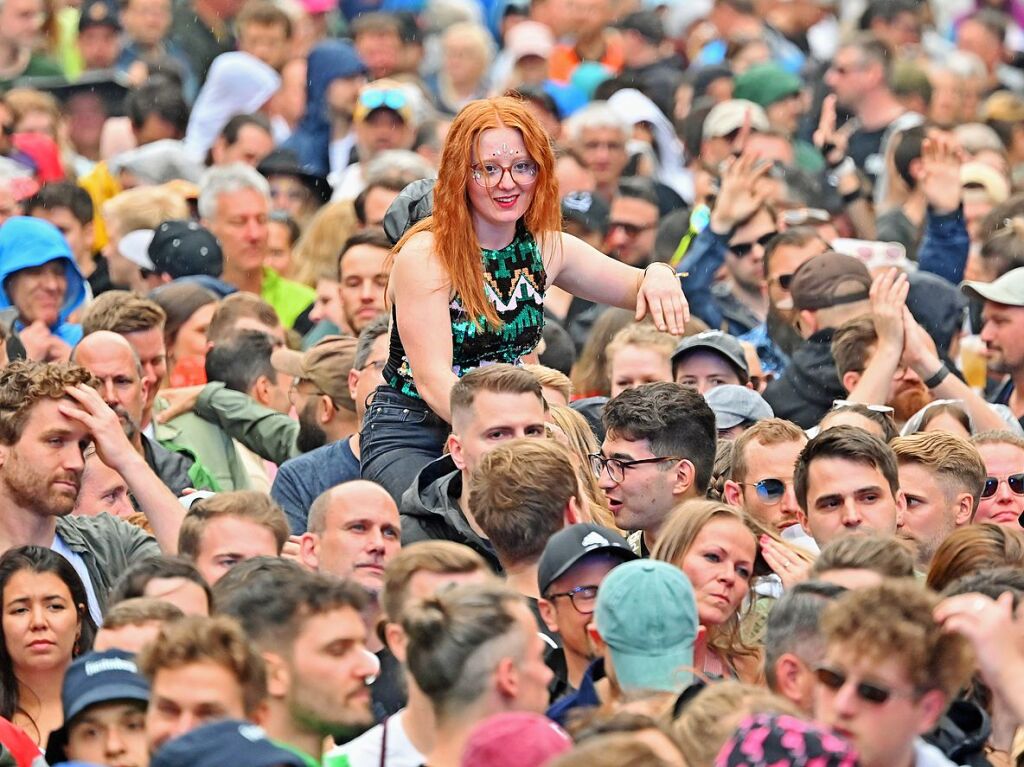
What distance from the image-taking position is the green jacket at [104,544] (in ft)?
24.3

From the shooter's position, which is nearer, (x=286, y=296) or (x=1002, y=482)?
(x=1002, y=482)

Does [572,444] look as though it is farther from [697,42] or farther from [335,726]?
[697,42]

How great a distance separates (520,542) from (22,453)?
74.3 inches

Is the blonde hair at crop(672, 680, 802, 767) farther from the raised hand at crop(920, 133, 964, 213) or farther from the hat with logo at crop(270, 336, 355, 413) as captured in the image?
the raised hand at crop(920, 133, 964, 213)

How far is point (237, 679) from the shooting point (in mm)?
5156

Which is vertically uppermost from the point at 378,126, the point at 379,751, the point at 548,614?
the point at 378,126

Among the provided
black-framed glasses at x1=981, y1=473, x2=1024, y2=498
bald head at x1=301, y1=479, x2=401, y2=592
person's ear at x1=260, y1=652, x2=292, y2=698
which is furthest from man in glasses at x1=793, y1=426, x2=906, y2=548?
person's ear at x1=260, y1=652, x2=292, y2=698

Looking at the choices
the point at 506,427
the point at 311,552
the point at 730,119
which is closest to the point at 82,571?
the point at 311,552

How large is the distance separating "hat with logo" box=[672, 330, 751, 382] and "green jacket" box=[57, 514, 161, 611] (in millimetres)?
2469

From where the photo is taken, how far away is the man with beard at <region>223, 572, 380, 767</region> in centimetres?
540

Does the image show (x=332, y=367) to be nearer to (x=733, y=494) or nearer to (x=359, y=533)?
(x=733, y=494)

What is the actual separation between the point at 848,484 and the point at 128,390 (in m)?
2.97

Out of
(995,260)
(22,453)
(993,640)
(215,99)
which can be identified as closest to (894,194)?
(995,260)

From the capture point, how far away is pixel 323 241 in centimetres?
1202
